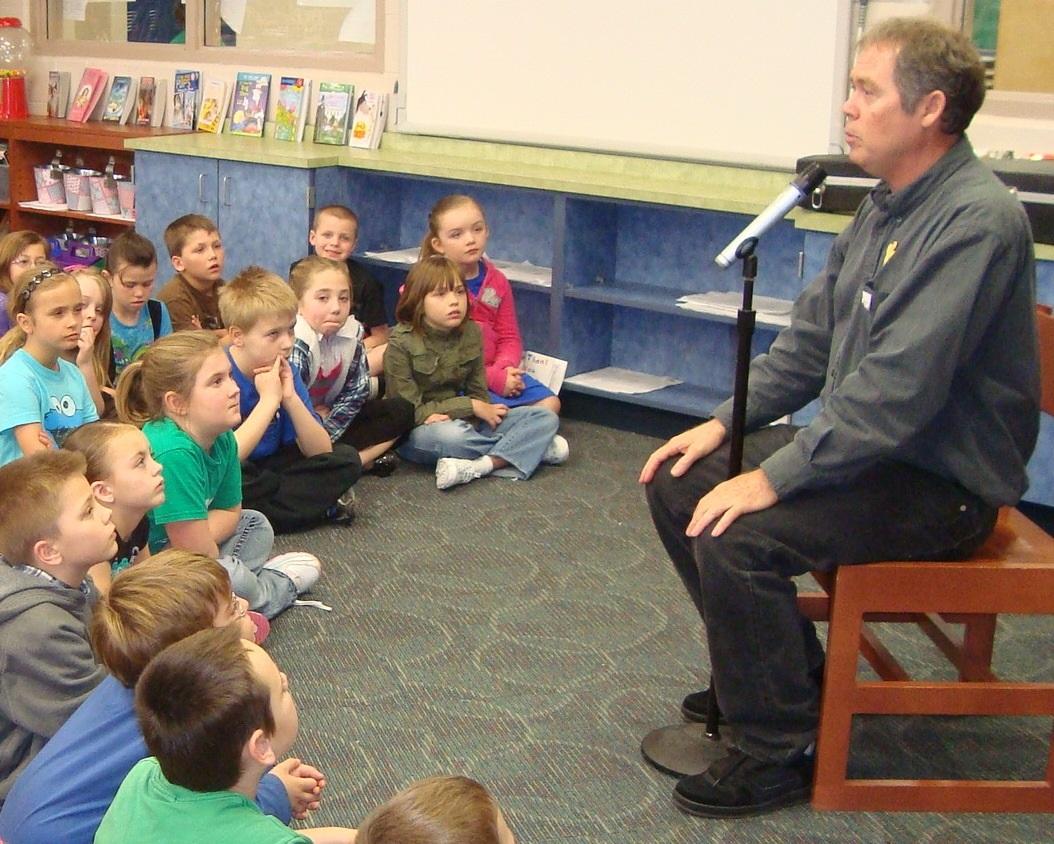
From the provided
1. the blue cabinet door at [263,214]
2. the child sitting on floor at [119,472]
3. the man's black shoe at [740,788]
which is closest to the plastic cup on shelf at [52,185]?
the blue cabinet door at [263,214]

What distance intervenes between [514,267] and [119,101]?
86.5 inches

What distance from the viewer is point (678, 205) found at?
160 inches

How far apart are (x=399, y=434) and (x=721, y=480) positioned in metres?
1.74

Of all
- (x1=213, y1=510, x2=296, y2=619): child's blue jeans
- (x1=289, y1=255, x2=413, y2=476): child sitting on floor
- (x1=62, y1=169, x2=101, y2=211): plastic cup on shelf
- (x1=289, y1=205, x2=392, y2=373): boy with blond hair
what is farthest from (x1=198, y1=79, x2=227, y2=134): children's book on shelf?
(x1=213, y1=510, x2=296, y2=619): child's blue jeans

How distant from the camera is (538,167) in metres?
4.68

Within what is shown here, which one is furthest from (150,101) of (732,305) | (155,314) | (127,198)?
(732,305)

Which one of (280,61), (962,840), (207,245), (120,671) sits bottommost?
(962,840)

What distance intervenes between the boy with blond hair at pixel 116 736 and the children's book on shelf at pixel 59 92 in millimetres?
4753

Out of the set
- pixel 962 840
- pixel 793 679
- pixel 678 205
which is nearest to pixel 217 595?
pixel 793 679

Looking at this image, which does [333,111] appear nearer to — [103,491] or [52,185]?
[52,185]

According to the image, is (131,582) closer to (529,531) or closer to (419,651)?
(419,651)

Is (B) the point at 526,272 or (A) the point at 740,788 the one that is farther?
(B) the point at 526,272

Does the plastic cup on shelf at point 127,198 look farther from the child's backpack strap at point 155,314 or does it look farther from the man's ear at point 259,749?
the man's ear at point 259,749

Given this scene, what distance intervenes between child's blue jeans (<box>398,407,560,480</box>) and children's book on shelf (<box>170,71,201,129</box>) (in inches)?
91.1
